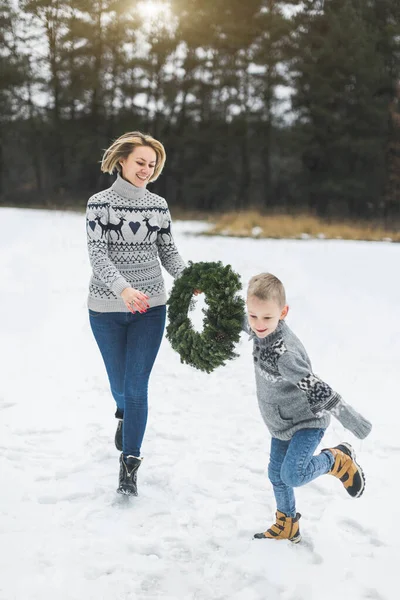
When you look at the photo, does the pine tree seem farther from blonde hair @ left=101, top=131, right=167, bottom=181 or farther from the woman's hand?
the woman's hand

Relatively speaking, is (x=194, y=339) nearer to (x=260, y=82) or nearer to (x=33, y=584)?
(x=33, y=584)

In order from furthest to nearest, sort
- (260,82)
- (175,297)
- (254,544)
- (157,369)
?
(260,82), (157,369), (175,297), (254,544)

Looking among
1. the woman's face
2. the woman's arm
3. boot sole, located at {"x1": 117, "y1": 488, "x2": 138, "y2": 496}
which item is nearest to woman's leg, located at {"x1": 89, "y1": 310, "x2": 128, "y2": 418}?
the woman's arm

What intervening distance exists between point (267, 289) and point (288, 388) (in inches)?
19.9

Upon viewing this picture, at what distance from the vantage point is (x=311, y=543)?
303cm

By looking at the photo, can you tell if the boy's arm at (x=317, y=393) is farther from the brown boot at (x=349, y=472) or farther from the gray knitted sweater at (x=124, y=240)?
the gray knitted sweater at (x=124, y=240)

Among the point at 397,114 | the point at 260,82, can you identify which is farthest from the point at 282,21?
the point at 397,114

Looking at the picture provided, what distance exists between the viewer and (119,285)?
3.11 m

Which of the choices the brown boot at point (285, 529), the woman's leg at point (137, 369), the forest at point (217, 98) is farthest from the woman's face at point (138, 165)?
the forest at point (217, 98)

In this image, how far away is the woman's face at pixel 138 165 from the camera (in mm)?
3393

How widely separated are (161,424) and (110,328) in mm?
1548

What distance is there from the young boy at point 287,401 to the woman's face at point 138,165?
1.11 metres

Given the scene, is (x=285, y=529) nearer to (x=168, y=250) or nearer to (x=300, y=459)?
(x=300, y=459)

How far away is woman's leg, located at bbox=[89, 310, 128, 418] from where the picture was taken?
3414 millimetres
